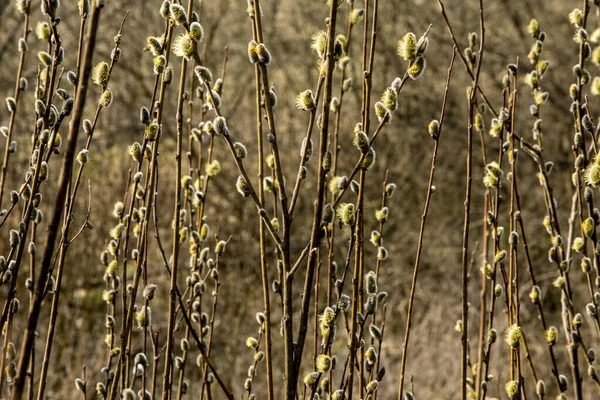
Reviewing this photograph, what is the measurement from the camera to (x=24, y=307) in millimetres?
5281

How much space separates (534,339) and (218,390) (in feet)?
8.29

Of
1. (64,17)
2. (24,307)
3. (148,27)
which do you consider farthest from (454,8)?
(24,307)

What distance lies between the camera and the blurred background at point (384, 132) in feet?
18.7

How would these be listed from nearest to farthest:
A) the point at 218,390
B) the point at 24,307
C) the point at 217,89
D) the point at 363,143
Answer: the point at 363,143 → the point at 217,89 → the point at 218,390 → the point at 24,307

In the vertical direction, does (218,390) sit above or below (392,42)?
below

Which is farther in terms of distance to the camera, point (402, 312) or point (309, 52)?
point (309, 52)

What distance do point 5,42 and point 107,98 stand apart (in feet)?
18.0

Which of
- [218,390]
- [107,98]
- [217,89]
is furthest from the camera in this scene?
[218,390]

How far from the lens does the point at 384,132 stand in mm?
6574

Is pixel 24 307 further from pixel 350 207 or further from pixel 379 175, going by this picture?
pixel 350 207

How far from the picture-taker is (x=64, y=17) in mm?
6145

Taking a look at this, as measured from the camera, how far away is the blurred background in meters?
5.71

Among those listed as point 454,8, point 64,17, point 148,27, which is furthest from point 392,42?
point 64,17

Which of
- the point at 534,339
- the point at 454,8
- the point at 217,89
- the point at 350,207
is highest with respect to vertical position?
the point at 454,8
